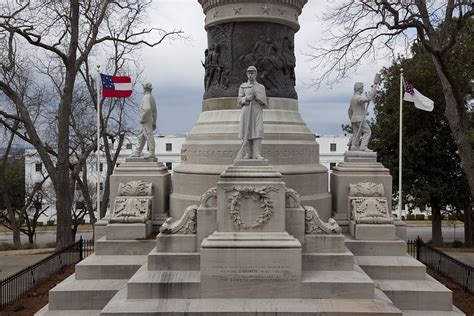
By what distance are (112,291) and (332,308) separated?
4634mm

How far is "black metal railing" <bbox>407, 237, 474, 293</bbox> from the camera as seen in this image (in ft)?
44.3

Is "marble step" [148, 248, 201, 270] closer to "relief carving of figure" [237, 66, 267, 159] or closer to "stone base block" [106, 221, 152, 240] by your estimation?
"stone base block" [106, 221, 152, 240]

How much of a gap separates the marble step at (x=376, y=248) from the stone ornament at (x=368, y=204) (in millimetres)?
516

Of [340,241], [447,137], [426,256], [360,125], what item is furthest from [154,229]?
[447,137]

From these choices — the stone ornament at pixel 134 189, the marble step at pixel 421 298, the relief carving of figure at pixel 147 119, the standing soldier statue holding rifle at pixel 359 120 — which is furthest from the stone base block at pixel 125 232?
the standing soldier statue holding rifle at pixel 359 120

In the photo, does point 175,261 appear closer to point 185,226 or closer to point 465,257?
point 185,226

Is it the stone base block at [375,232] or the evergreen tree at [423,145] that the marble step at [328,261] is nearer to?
the stone base block at [375,232]

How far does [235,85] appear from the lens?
12594 mm

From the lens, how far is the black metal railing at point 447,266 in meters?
13.5

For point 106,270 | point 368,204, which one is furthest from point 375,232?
point 106,270

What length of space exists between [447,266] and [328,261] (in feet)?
24.7

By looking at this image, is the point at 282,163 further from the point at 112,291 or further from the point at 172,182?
the point at 112,291

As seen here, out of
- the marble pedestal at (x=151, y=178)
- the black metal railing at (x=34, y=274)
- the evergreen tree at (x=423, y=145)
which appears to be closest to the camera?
the black metal railing at (x=34, y=274)

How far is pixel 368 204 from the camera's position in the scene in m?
11.9
